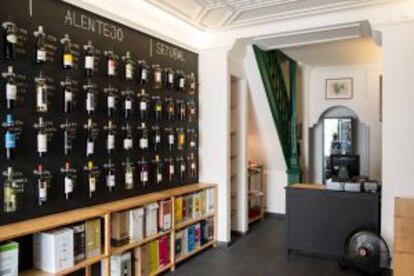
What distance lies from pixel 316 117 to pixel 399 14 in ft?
12.3

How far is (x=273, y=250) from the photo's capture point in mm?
4426

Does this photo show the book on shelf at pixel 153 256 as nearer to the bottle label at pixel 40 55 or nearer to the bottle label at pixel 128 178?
the bottle label at pixel 128 178

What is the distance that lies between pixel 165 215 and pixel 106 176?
0.78 meters

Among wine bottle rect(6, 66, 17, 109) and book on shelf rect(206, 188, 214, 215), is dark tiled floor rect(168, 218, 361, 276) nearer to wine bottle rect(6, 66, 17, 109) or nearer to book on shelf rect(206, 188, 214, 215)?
book on shelf rect(206, 188, 214, 215)

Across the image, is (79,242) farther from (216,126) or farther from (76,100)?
(216,126)

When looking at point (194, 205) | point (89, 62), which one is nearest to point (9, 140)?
point (89, 62)

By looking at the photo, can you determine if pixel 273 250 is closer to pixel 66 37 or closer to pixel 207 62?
pixel 207 62

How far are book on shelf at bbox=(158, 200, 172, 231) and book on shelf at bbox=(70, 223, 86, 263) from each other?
0.97 metres

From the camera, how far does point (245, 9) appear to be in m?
3.90

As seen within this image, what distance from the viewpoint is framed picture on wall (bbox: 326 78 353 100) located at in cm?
701

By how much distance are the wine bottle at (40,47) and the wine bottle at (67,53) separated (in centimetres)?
18

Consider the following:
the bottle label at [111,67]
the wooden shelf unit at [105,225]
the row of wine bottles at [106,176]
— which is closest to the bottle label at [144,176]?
the row of wine bottles at [106,176]

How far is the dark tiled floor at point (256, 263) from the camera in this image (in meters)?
3.72

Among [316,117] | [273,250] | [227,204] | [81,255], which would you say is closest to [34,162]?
[81,255]
